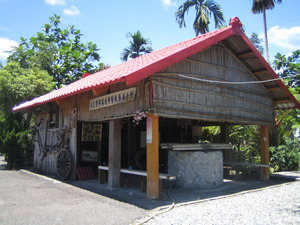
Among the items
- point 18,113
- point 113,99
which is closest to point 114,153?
point 113,99

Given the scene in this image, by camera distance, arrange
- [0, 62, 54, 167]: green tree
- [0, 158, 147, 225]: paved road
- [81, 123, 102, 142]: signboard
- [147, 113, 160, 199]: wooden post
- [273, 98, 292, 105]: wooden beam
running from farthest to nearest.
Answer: [0, 62, 54, 167]: green tree
[273, 98, 292, 105]: wooden beam
[81, 123, 102, 142]: signboard
[147, 113, 160, 199]: wooden post
[0, 158, 147, 225]: paved road

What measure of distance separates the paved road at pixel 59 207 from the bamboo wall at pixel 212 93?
274 centimetres

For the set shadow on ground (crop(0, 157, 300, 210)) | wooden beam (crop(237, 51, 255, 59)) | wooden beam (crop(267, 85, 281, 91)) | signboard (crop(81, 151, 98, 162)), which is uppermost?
wooden beam (crop(237, 51, 255, 59))

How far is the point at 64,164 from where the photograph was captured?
11.1 m

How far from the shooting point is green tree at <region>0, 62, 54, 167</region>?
14.1 metres

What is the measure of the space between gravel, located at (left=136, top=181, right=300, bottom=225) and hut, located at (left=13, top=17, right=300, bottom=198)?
1310 mm

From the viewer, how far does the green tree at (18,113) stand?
14117 mm

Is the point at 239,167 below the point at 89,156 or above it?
below

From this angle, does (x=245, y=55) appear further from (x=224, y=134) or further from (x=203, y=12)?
(x=203, y=12)

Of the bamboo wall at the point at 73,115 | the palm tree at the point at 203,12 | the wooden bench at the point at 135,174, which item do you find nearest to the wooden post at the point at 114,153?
the wooden bench at the point at 135,174

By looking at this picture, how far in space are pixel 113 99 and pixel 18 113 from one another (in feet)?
28.7

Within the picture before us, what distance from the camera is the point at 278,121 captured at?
14133mm

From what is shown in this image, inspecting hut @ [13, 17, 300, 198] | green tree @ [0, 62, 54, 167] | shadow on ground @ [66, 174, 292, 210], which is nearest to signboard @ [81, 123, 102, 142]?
hut @ [13, 17, 300, 198]

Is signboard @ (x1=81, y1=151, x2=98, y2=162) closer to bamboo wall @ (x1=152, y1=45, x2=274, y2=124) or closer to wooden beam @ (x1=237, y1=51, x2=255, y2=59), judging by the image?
bamboo wall @ (x1=152, y1=45, x2=274, y2=124)
